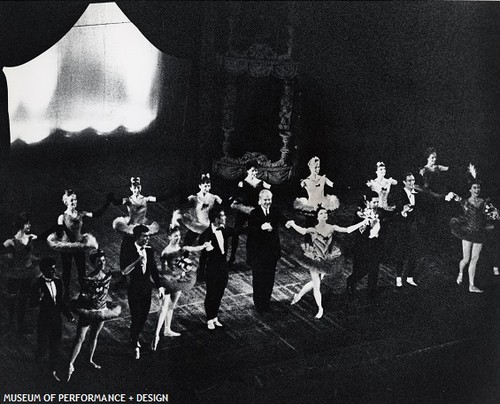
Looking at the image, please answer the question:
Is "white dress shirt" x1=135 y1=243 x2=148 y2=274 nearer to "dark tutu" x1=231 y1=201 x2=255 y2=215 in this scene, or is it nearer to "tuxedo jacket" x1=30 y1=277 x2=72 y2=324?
"tuxedo jacket" x1=30 y1=277 x2=72 y2=324

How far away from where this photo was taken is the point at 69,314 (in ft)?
21.8

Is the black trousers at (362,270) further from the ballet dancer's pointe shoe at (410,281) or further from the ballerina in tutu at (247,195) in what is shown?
the ballerina in tutu at (247,195)

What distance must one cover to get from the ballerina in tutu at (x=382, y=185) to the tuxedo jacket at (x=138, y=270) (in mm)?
2031

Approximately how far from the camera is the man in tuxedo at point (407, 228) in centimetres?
737

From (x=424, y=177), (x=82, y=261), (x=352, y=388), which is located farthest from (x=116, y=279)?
(x=424, y=177)

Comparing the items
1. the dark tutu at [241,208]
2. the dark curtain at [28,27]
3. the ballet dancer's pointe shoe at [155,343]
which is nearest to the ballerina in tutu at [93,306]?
the ballet dancer's pointe shoe at [155,343]

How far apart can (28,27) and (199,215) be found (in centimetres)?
200

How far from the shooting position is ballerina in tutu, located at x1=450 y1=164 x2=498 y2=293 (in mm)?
7418

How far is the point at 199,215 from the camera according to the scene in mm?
6883

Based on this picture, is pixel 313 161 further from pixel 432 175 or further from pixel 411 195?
pixel 432 175

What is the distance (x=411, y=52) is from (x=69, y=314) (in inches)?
142

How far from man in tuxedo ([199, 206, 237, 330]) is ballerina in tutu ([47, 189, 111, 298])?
2.88 ft

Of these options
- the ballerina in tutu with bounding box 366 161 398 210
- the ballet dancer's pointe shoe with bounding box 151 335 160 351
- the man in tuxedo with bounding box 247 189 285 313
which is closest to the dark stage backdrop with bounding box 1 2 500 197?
the ballerina in tutu with bounding box 366 161 398 210

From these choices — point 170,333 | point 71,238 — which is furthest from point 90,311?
point 170,333
